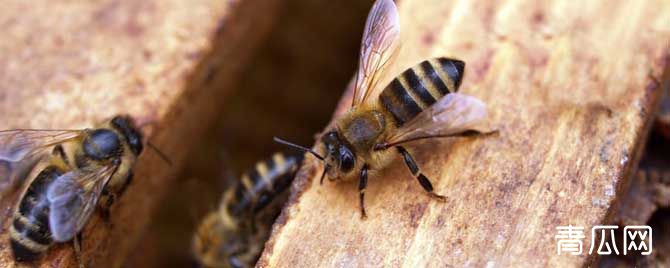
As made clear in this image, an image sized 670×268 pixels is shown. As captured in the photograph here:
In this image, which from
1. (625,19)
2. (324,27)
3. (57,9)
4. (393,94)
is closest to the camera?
(393,94)

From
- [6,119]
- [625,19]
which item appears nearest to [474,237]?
[625,19]

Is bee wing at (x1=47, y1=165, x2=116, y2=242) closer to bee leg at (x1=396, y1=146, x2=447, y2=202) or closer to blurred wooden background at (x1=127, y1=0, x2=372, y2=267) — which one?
bee leg at (x1=396, y1=146, x2=447, y2=202)

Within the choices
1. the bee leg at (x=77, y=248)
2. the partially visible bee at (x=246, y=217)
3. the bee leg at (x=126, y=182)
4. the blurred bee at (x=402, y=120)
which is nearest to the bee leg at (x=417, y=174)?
the blurred bee at (x=402, y=120)

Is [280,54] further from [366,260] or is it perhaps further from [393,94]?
[366,260]

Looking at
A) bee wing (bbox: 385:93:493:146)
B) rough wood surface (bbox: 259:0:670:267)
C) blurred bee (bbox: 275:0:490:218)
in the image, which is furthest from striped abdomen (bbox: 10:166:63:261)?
bee wing (bbox: 385:93:493:146)

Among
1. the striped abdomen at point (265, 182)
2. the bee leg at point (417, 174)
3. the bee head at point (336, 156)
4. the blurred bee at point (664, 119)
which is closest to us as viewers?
Result: the bee leg at point (417, 174)

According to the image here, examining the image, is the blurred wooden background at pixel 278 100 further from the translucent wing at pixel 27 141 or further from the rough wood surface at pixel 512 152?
the translucent wing at pixel 27 141

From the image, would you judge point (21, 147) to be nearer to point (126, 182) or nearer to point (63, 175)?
point (63, 175)
